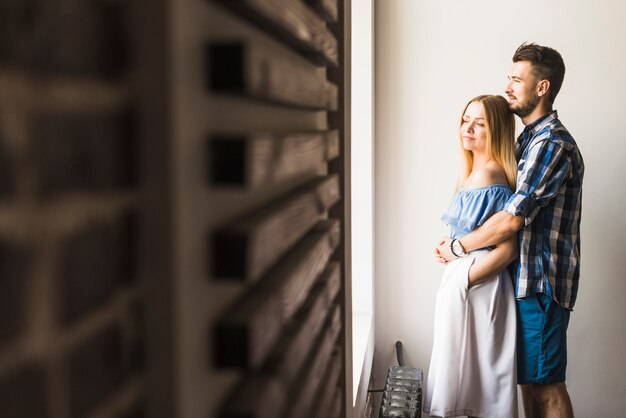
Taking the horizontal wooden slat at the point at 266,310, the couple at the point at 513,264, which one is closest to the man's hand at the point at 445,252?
the couple at the point at 513,264

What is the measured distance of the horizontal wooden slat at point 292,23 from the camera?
428mm

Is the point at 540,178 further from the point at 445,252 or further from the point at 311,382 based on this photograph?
the point at 311,382

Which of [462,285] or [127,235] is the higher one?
[127,235]

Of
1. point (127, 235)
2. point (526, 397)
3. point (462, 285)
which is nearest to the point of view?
point (127, 235)

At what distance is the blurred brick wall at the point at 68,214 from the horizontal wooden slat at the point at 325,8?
0.38m

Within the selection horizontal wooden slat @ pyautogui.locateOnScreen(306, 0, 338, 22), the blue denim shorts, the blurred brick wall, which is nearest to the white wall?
the blue denim shorts

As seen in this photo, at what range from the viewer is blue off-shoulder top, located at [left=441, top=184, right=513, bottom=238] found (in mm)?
2395

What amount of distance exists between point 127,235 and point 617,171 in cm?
312

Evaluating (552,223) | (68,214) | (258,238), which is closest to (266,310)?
(258,238)

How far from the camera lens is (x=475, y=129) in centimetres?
254

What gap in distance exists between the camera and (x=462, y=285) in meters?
2.44

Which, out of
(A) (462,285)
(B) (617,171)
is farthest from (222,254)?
(B) (617,171)

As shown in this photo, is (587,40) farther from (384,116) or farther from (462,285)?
(462,285)

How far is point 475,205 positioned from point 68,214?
229cm
